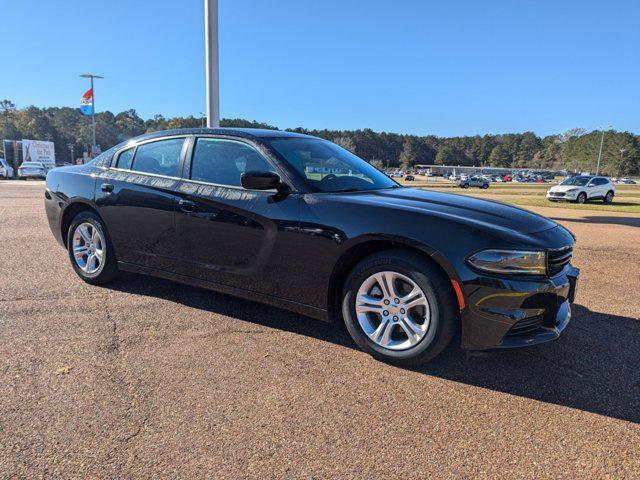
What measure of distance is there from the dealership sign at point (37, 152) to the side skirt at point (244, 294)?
42.1m

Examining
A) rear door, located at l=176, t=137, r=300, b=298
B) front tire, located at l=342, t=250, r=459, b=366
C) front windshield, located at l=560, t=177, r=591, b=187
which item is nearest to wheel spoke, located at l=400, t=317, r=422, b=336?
front tire, located at l=342, t=250, r=459, b=366

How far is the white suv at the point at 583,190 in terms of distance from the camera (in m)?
23.0

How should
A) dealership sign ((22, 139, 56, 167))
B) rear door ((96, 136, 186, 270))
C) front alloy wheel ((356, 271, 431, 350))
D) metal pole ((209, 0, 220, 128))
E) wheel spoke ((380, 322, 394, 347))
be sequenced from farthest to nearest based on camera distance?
dealership sign ((22, 139, 56, 167))
metal pole ((209, 0, 220, 128))
rear door ((96, 136, 186, 270))
wheel spoke ((380, 322, 394, 347))
front alloy wheel ((356, 271, 431, 350))

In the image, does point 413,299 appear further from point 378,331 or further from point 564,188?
point 564,188

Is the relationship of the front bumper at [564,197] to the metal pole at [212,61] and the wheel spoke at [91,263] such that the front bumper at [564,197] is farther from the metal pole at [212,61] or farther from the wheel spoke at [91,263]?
the wheel spoke at [91,263]

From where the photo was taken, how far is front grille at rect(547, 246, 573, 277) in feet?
9.23

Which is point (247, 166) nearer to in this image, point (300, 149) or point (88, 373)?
point (300, 149)

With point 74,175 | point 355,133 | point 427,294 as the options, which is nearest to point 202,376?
point 427,294

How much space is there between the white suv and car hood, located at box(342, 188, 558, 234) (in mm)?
22548

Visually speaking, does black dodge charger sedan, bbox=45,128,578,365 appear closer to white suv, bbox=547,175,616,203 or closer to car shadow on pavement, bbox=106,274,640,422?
car shadow on pavement, bbox=106,274,640,422

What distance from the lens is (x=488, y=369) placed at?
296cm

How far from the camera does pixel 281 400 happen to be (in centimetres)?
254

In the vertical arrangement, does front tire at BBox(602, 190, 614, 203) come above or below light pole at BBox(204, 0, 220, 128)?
below

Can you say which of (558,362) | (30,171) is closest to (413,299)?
(558,362)
